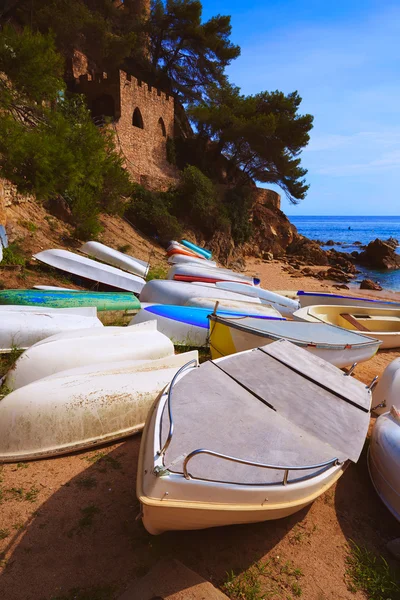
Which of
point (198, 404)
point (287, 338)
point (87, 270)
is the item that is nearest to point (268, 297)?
point (287, 338)

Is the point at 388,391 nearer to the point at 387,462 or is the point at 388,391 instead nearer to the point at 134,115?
A: the point at 387,462

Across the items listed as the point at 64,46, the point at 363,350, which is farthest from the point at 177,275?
the point at 64,46

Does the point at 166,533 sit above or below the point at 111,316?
below

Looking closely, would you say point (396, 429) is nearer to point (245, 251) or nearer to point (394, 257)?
point (245, 251)

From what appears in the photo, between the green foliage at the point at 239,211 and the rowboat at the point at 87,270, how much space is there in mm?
14318

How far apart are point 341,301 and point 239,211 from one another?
13905mm

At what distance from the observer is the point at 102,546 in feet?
8.47

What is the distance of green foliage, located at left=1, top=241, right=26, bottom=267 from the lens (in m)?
7.89

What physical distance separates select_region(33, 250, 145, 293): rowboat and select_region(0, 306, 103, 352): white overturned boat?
2.62m

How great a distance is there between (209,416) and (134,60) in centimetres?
2846

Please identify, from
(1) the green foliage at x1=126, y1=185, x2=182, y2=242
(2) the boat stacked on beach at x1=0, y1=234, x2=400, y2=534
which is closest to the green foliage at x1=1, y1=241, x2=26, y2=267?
(2) the boat stacked on beach at x1=0, y1=234, x2=400, y2=534

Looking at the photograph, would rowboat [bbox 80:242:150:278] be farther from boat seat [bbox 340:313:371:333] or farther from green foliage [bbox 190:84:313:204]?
green foliage [bbox 190:84:313:204]

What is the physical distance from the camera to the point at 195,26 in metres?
24.0

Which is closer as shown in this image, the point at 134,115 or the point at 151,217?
the point at 151,217
